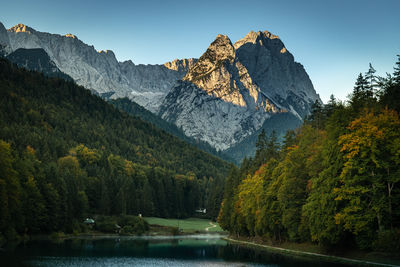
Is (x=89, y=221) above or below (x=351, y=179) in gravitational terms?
below

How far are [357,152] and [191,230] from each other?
132454 mm

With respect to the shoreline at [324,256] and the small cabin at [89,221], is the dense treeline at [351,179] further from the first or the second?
the small cabin at [89,221]

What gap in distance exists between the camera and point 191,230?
183 metres

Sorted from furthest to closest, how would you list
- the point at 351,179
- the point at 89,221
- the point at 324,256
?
the point at 89,221 < the point at 324,256 < the point at 351,179

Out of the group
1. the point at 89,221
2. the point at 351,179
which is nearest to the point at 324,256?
the point at 351,179

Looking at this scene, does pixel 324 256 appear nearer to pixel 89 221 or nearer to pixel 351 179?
pixel 351 179

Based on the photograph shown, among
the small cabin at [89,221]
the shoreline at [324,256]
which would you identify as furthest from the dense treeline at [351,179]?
the small cabin at [89,221]

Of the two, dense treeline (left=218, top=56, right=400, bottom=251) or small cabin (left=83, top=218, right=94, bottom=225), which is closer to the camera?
dense treeline (left=218, top=56, right=400, bottom=251)

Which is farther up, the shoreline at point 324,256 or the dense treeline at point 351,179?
the dense treeline at point 351,179

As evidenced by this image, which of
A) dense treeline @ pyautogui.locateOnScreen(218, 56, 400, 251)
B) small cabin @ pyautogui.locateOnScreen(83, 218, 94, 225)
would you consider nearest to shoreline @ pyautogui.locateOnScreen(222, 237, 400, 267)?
dense treeline @ pyautogui.locateOnScreen(218, 56, 400, 251)

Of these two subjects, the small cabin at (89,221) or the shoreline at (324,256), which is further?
the small cabin at (89,221)

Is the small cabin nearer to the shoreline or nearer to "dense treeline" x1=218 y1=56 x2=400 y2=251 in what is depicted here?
the shoreline

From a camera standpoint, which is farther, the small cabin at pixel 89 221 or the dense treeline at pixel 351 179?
the small cabin at pixel 89 221

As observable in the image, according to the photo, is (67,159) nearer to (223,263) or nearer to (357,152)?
(223,263)
